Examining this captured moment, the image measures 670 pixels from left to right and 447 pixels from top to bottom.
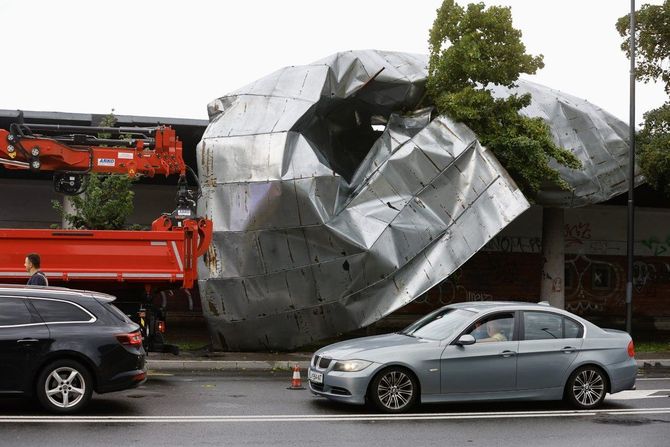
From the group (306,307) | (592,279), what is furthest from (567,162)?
(592,279)

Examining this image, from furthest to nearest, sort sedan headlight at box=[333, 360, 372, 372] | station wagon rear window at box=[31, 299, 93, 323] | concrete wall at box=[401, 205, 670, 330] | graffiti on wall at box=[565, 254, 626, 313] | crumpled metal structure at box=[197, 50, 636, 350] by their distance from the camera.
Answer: graffiti on wall at box=[565, 254, 626, 313] < concrete wall at box=[401, 205, 670, 330] < crumpled metal structure at box=[197, 50, 636, 350] < sedan headlight at box=[333, 360, 372, 372] < station wagon rear window at box=[31, 299, 93, 323]

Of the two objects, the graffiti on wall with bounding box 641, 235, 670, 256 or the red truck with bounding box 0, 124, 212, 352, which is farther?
the graffiti on wall with bounding box 641, 235, 670, 256

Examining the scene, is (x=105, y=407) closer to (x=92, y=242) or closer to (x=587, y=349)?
(x=92, y=242)

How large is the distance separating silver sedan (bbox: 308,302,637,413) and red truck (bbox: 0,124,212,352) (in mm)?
4548

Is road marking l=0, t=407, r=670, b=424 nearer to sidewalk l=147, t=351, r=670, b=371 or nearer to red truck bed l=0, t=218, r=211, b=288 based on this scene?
red truck bed l=0, t=218, r=211, b=288

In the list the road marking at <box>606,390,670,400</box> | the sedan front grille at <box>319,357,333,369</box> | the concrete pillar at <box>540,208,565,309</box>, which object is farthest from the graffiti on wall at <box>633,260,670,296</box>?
the sedan front grille at <box>319,357,333,369</box>

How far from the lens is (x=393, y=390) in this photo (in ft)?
34.1

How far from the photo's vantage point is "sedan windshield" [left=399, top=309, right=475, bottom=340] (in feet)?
35.6

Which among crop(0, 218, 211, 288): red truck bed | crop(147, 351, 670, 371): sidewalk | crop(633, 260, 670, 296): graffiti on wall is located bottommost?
crop(147, 351, 670, 371): sidewalk

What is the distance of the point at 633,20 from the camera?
816 inches

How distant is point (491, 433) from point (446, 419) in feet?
2.80

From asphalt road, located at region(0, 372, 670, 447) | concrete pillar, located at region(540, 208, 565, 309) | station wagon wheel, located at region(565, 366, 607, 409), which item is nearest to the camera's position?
asphalt road, located at region(0, 372, 670, 447)

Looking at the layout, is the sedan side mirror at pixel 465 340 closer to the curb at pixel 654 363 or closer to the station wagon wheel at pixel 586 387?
the station wagon wheel at pixel 586 387

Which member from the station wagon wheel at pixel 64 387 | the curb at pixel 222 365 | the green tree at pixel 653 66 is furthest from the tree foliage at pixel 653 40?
the station wagon wheel at pixel 64 387
